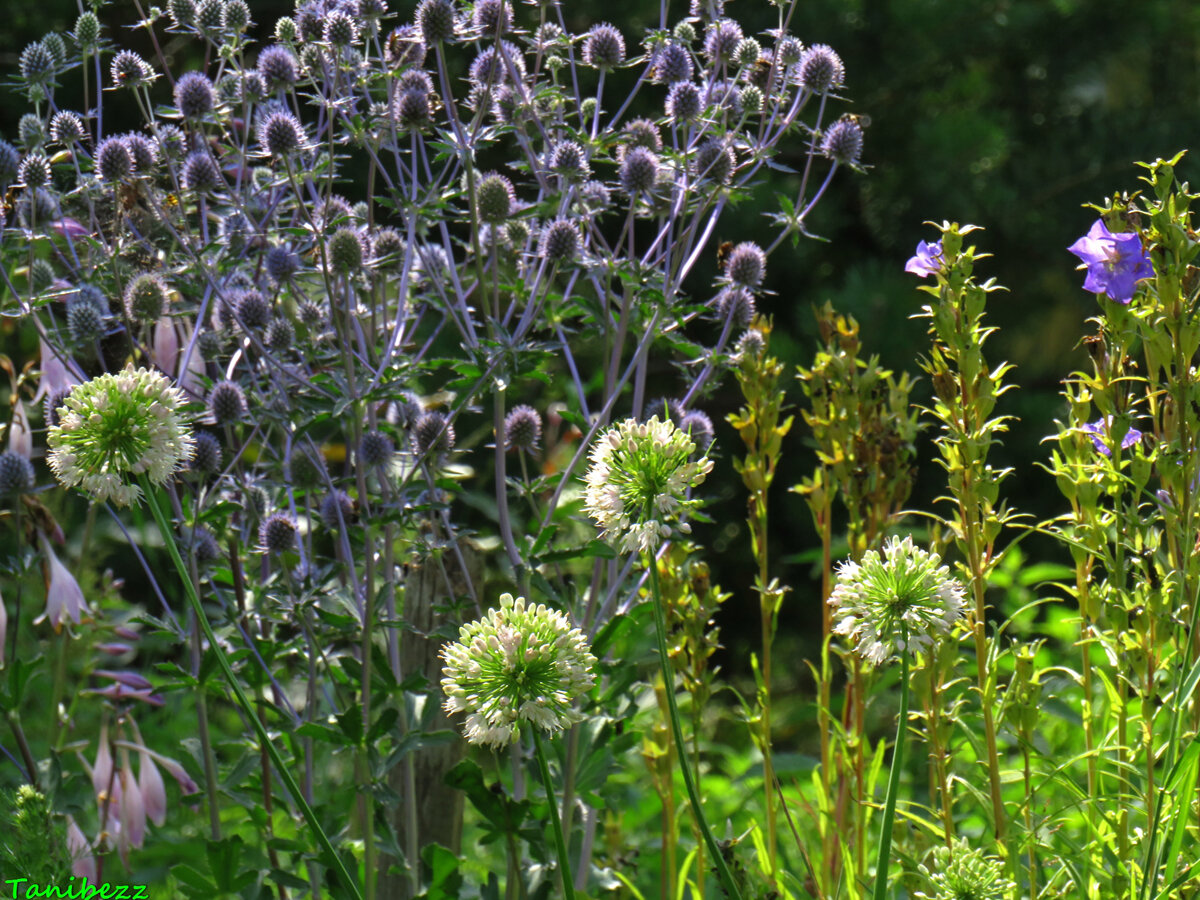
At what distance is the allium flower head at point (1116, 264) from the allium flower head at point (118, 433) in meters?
0.96

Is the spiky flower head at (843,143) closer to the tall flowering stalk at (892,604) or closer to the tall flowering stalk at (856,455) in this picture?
the tall flowering stalk at (856,455)

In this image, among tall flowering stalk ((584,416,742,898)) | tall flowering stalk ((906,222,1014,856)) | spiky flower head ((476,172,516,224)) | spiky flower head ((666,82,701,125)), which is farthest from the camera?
spiky flower head ((666,82,701,125))

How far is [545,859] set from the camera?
5.99ft

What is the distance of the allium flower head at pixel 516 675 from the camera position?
34.0 inches

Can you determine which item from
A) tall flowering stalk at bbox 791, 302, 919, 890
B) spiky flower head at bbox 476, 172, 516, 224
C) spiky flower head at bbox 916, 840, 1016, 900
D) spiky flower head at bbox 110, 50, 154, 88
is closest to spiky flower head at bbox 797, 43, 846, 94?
tall flowering stalk at bbox 791, 302, 919, 890

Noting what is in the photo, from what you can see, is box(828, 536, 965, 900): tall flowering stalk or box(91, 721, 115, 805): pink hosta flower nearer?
box(828, 536, 965, 900): tall flowering stalk

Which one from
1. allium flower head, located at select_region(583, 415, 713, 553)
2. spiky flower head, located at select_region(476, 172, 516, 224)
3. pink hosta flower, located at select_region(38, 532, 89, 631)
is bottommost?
pink hosta flower, located at select_region(38, 532, 89, 631)

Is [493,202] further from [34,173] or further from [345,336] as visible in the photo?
[34,173]

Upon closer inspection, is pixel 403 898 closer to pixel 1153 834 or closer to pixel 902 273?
pixel 1153 834

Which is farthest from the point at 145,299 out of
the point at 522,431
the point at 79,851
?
the point at 79,851

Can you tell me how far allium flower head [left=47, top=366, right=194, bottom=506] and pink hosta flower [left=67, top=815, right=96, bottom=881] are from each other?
93 cm

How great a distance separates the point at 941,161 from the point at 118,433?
3755 mm

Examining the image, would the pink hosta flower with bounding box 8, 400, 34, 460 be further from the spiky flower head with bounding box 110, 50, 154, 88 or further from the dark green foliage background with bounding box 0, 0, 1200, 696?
the dark green foliage background with bounding box 0, 0, 1200, 696

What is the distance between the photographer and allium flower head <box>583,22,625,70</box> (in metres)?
2.01
